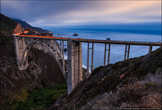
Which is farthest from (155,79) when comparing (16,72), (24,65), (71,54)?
(24,65)

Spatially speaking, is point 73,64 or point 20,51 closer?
point 73,64

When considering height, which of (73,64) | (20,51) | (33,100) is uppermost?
(20,51)

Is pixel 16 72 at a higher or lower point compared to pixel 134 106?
lower

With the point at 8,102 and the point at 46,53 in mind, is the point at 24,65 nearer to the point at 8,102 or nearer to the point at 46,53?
the point at 46,53

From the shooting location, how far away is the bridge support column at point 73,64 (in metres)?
20.4

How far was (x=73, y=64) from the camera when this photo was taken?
2133 cm

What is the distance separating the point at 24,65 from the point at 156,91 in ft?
111

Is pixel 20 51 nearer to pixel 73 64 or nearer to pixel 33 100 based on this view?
pixel 33 100

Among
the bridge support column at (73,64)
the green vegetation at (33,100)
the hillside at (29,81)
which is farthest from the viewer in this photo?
the hillside at (29,81)

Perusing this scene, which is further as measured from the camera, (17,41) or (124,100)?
(17,41)

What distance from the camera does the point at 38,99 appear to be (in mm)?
24891

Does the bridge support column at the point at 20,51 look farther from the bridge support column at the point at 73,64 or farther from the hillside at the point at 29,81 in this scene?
the bridge support column at the point at 73,64

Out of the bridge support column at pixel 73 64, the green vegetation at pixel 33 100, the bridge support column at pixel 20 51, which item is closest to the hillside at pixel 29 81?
the green vegetation at pixel 33 100

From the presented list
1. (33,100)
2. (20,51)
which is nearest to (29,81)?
(33,100)
